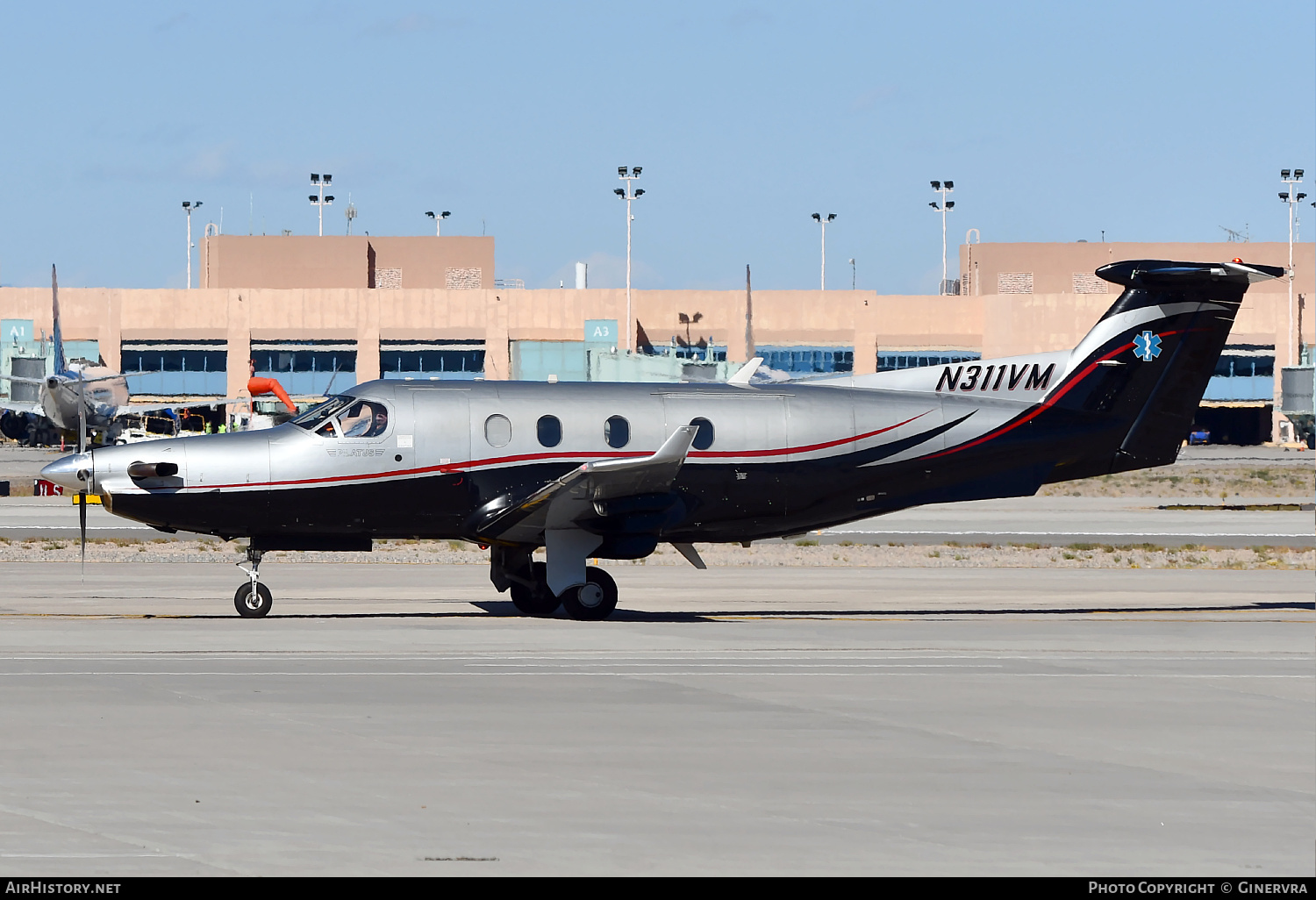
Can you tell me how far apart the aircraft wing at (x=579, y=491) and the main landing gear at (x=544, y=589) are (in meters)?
0.70

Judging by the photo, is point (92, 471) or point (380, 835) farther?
point (92, 471)

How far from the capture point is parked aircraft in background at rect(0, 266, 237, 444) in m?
70.9

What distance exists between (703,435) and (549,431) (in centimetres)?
204

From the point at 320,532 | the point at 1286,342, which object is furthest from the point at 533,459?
the point at 1286,342

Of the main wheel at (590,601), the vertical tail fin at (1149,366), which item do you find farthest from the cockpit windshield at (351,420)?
the vertical tail fin at (1149,366)

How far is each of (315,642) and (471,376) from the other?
9221 centimetres

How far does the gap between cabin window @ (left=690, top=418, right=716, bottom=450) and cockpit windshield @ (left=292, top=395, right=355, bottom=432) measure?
14.8 ft

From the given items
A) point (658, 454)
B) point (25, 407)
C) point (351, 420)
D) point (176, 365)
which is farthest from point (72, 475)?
point (176, 365)

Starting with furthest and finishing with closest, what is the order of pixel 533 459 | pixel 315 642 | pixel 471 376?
pixel 471 376 < pixel 533 459 < pixel 315 642

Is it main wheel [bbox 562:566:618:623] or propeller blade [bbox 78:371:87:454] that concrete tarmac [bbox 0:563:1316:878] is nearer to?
main wheel [bbox 562:566:618:623]

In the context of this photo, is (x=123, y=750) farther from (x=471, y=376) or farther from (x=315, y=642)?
(x=471, y=376)

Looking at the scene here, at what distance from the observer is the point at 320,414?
20484 mm

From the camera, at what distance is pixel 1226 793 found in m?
9.84

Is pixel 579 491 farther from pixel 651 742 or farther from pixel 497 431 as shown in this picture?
pixel 651 742
